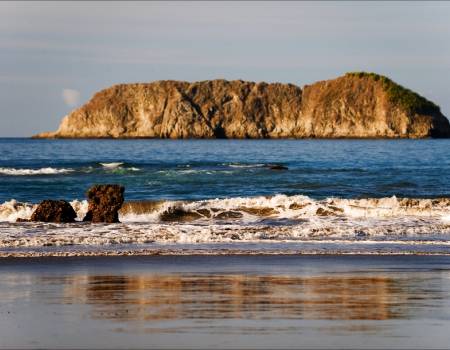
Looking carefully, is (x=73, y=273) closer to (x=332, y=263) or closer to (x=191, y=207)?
(x=332, y=263)

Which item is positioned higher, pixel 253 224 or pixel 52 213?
pixel 52 213

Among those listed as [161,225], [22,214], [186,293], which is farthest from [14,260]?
[22,214]

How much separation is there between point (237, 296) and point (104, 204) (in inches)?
437

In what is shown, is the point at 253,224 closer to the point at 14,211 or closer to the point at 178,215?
the point at 178,215

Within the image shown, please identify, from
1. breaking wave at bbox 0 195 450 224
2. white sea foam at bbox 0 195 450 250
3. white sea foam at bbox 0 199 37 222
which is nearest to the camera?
white sea foam at bbox 0 195 450 250

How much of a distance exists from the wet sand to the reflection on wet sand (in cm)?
1

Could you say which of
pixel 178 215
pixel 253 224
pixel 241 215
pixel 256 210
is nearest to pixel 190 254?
pixel 253 224

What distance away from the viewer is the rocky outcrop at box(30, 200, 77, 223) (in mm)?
20688

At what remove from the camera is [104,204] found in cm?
2112

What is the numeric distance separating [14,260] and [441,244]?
25.4 ft

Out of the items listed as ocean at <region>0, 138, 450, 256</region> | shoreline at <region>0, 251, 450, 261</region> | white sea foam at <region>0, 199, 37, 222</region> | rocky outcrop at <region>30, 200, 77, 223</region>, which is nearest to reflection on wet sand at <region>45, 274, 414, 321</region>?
shoreline at <region>0, 251, 450, 261</region>

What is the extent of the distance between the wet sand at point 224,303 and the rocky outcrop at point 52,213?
6.33 meters

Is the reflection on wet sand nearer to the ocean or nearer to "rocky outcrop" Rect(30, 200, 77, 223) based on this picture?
the ocean

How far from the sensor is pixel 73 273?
41.5ft
